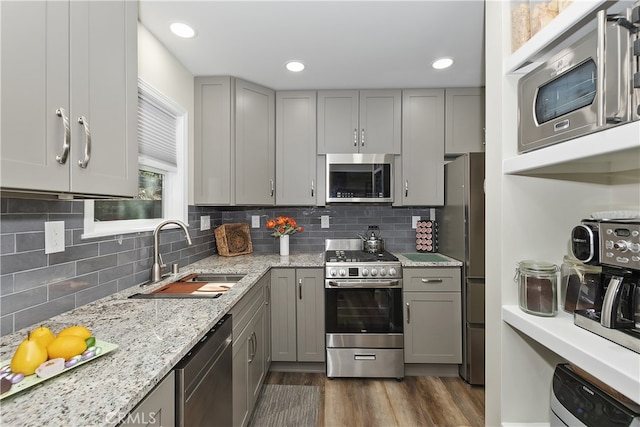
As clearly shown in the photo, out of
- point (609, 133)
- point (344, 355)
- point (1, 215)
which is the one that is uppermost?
point (609, 133)

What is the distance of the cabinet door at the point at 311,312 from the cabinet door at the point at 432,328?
0.70 metres

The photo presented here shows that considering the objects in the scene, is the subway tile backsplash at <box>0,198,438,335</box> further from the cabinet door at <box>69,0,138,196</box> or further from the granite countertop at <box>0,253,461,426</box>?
the cabinet door at <box>69,0,138,196</box>

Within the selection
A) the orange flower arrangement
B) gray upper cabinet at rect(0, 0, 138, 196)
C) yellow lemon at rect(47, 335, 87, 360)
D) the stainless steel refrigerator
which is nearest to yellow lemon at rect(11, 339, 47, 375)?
yellow lemon at rect(47, 335, 87, 360)

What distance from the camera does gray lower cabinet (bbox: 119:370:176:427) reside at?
0.72 metres

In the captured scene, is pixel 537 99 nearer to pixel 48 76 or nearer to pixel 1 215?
pixel 48 76

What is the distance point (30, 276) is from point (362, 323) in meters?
2.06

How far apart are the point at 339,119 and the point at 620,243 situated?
90.0 inches

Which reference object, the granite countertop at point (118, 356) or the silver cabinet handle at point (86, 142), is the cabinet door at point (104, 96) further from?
the granite countertop at point (118, 356)

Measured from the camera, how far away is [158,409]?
0.83 meters

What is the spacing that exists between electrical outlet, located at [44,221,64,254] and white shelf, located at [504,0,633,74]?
6.29ft

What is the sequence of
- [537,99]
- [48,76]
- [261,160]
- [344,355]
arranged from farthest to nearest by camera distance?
[261,160]
[344,355]
[537,99]
[48,76]

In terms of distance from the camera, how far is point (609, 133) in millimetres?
732

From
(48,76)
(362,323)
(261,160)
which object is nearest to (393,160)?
(261,160)

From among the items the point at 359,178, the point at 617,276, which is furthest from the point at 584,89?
the point at 359,178
